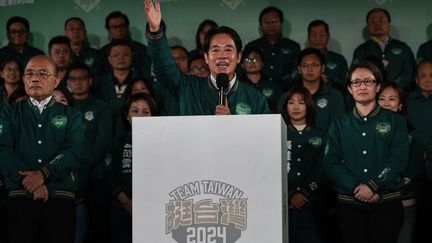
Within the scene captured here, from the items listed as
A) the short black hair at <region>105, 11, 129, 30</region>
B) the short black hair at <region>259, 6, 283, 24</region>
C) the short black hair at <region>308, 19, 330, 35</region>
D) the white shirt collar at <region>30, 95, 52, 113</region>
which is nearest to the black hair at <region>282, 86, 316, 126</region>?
the white shirt collar at <region>30, 95, 52, 113</region>

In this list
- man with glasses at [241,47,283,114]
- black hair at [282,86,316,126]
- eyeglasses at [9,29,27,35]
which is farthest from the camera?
eyeglasses at [9,29,27,35]

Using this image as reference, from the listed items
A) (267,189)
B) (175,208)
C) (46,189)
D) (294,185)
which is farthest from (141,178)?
(294,185)

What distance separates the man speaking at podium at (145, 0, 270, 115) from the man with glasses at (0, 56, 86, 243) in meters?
1.00

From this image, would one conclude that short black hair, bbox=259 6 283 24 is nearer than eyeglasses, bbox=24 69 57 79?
No

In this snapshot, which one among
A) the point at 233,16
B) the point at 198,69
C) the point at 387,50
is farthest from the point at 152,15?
the point at 233,16

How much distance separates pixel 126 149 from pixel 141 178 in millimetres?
2792

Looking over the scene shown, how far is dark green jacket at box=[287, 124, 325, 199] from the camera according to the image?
524cm

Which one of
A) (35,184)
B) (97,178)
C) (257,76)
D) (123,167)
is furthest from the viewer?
(257,76)

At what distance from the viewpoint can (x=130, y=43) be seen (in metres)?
7.29

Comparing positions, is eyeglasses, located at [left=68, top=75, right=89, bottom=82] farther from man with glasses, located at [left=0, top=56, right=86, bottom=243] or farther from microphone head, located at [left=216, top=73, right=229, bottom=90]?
microphone head, located at [left=216, top=73, right=229, bottom=90]

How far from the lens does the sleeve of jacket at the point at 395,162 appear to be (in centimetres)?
466

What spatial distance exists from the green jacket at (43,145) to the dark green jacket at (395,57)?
9.92 ft

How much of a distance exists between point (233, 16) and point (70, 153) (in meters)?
3.73

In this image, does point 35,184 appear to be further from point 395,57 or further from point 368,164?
point 395,57
